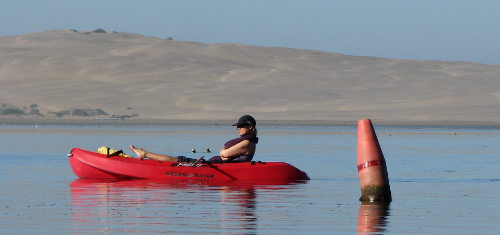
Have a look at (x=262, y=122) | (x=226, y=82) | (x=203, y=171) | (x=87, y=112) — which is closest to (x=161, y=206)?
(x=203, y=171)

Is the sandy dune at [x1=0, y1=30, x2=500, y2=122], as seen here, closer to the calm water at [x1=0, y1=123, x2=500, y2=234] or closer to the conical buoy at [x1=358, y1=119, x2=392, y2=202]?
the calm water at [x1=0, y1=123, x2=500, y2=234]

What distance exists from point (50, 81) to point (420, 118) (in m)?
34.5

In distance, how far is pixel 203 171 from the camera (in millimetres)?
23453

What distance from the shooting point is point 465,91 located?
10662 centimetres

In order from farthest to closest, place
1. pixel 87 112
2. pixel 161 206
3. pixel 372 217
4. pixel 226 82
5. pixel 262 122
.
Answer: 1. pixel 226 82
2. pixel 87 112
3. pixel 262 122
4. pixel 161 206
5. pixel 372 217

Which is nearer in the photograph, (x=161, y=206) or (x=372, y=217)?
(x=372, y=217)

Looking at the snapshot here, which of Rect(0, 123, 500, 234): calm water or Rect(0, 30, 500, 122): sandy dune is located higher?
Rect(0, 30, 500, 122): sandy dune

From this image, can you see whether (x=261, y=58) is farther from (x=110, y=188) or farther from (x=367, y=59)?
(x=110, y=188)

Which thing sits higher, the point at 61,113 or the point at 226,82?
the point at 226,82

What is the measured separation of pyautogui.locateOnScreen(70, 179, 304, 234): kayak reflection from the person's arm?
75cm

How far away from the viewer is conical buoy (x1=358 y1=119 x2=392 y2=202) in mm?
18438

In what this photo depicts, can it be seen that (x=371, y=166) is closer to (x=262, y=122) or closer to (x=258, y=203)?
(x=258, y=203)

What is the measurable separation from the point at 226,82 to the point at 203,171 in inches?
3443

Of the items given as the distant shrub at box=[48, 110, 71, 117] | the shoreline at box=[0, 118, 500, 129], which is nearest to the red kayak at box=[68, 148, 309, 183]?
the shoreline at box=[0, 118, 500, 129]
